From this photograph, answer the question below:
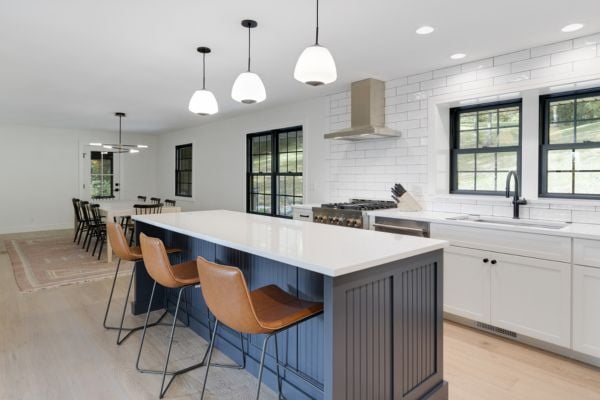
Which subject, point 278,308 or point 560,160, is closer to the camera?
point 278,308

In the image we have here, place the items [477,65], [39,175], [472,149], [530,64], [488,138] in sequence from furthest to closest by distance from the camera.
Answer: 1. [39,175]
2. [472,149]
3. [488,138]
4. [477,65]
5. [530,64]

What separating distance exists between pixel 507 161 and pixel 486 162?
20cm

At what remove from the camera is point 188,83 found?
4.54 metres

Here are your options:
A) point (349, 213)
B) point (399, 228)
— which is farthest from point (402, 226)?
point (349, 213)

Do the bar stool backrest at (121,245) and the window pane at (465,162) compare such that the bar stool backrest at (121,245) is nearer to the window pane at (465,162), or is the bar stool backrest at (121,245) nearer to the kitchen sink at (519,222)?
the kitchen sink at (519,222)

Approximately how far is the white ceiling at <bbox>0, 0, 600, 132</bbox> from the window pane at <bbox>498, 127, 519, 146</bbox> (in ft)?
2.42

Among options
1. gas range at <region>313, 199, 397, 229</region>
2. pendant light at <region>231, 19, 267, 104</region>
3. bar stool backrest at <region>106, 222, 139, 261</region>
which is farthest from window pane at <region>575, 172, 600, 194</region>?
bar stool backrest at <region>106, 222, 139, 261</region>

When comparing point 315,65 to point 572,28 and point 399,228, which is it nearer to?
point 399,228

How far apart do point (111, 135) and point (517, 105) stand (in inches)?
354

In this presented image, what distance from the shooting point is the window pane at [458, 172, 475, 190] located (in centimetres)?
388

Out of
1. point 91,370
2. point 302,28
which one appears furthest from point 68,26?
point 91,370

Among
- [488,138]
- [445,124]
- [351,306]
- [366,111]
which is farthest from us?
[366,111]

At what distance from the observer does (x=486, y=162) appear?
3744 millimetres

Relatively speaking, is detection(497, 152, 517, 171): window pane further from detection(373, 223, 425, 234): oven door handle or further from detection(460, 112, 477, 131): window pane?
detection(373, 223, 425, 234): oven door handle
